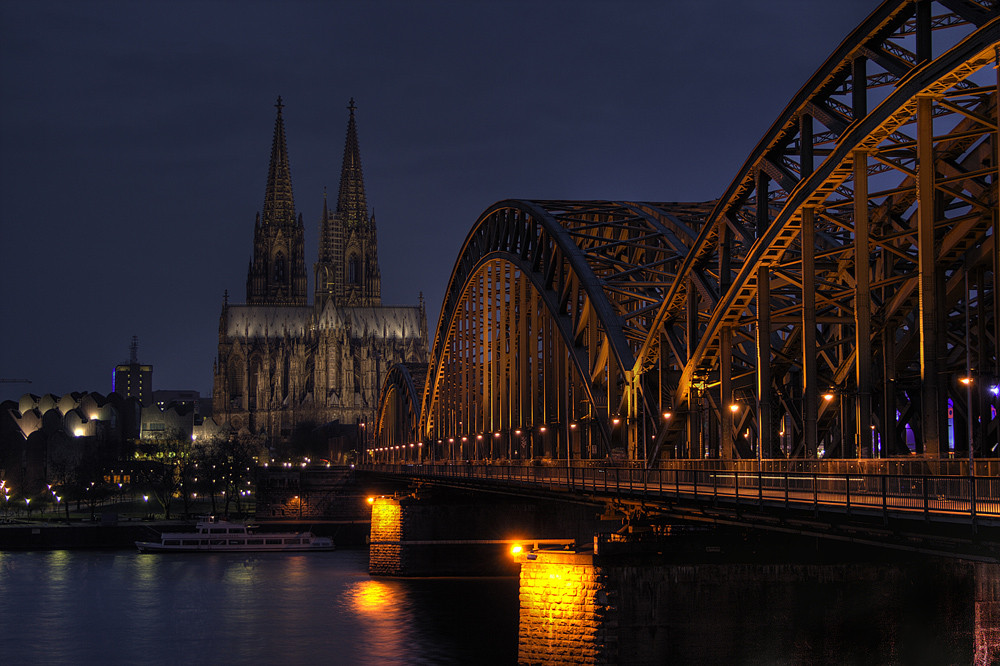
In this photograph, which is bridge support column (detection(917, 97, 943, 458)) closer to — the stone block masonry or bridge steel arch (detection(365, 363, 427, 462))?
the stone block masonry

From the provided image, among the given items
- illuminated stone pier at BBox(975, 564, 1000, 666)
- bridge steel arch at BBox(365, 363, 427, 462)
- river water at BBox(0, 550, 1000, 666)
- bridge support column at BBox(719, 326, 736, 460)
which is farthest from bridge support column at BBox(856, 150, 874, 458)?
bridge steel arch at BBox(365, 363, 427, 462)

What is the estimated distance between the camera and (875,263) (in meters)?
49.5

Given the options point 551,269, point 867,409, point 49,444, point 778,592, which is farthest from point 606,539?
point 49,444

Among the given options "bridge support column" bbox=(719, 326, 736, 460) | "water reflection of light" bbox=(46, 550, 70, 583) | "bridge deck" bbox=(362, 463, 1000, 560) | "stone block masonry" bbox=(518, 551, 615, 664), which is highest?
"bridge support column" bbox=(719, 326, 736, 460)

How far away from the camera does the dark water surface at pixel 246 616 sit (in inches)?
2295

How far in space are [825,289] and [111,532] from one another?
93099 mm

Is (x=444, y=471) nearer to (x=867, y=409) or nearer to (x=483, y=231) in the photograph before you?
(x=483, y=231)

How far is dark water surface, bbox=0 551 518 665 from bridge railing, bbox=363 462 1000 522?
12.0 meters

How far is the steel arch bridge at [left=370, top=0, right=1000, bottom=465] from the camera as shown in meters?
34.7

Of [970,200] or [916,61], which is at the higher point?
[916,61]

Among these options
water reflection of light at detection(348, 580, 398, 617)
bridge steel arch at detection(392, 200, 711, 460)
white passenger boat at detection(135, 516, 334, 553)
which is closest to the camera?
bridge steel arch at detection(392, 200, 711, 460)

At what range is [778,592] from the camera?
4028cm

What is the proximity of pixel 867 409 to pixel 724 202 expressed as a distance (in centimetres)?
1543

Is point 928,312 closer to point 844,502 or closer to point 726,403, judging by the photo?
point 844,502
